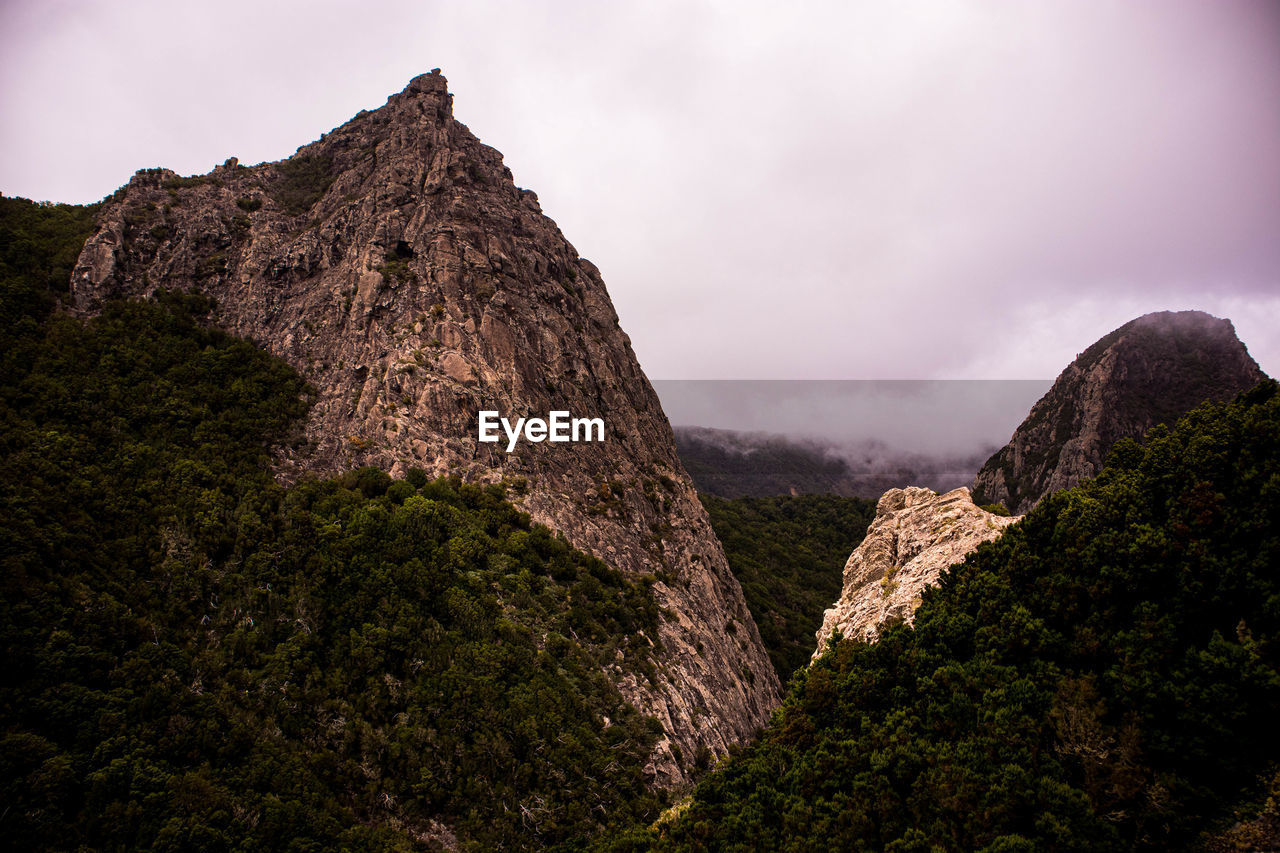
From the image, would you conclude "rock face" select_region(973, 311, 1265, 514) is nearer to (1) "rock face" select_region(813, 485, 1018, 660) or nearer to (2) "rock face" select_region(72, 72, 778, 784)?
(2) "rock face" select_region(72, 72, 778, 784)

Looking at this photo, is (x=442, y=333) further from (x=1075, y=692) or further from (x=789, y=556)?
(x=789, y=556)

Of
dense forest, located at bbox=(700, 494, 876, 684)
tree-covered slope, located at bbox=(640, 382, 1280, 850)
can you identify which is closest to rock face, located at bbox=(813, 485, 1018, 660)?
tree-covered slope, located at bbox=(640, 382, 1280, 850)

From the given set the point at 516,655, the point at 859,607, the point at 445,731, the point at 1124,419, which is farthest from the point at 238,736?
the point at 1124,419

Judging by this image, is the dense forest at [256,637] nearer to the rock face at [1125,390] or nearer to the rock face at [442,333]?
the rock face at [442,333]

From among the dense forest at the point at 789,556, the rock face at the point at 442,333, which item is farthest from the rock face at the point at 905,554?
the dense forest at the point at 789,556

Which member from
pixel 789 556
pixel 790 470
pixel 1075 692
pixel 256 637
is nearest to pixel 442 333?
pixel 256 637
